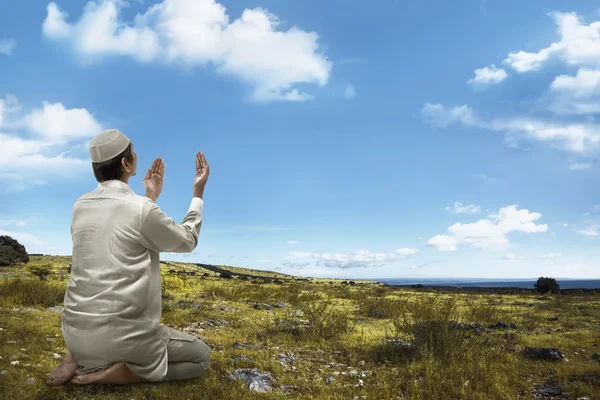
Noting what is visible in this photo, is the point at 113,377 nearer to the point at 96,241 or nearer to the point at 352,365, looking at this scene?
the point at 96,241

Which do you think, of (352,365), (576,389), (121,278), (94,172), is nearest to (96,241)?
A: (121,278)

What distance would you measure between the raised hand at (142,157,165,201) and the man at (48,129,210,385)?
44 cm

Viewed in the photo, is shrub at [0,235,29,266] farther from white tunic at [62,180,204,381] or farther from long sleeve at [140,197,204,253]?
long sleeve at [140,197,204,253]

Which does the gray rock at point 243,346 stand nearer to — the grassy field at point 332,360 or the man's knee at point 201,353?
the grassy field at point 332,360

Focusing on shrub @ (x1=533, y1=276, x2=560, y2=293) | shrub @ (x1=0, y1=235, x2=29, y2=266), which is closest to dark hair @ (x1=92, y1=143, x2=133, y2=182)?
shrub @ (x1=0, y1=235, x2=29, y2=266)

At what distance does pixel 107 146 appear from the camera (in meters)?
4.14

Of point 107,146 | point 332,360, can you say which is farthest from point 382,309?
point 107,146

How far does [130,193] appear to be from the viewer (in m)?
4.14

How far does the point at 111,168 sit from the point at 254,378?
3.47m

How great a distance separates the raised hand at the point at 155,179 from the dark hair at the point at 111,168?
21.2 inches

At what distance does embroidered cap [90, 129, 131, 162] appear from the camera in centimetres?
414

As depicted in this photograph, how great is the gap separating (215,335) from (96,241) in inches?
215

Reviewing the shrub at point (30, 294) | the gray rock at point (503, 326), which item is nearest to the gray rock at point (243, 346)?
the shrub at point (30, 294)

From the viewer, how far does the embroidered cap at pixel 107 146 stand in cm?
414
